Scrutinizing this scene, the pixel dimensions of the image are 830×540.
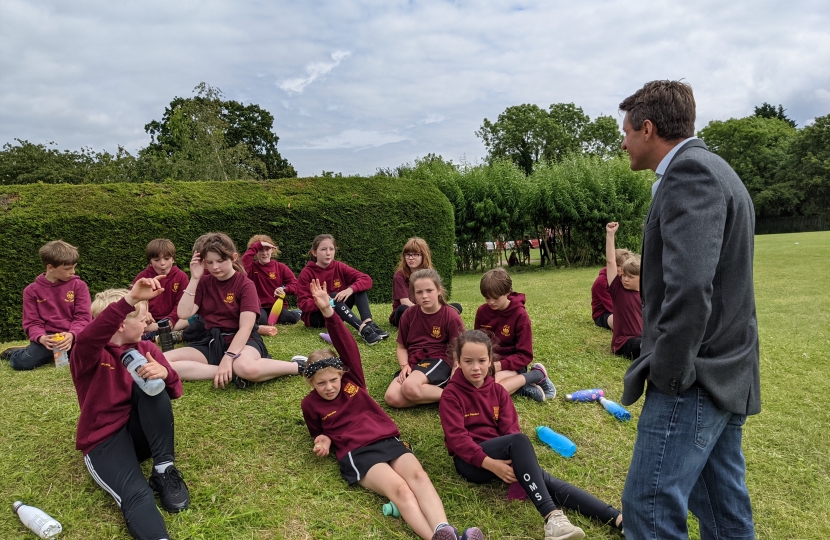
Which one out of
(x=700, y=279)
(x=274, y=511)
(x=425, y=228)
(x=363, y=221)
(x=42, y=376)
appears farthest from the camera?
(x=425, y=228)

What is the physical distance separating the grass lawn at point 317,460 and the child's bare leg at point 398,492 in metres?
0.09

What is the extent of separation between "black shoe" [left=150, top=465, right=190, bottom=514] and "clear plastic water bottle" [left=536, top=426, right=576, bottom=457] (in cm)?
262

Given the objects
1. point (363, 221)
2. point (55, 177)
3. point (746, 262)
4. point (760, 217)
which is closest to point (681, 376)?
point (746, 262)

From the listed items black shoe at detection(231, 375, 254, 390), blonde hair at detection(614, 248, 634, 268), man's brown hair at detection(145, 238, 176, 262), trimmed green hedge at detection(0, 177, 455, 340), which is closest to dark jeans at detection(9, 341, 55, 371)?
man's brown hair at detection(145, 238, 176, 262)

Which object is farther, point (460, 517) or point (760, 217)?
point (760, 217)

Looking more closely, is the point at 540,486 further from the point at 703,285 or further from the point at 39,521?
the point at 39,521

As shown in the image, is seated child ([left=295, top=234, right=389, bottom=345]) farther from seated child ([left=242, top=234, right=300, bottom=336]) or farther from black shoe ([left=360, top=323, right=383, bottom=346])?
seated child ([left=242, top=234, right=300, bottom=336])

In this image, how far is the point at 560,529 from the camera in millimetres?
2928

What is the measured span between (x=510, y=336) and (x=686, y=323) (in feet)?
10.2

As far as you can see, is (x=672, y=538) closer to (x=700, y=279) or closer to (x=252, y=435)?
(x=700, y=279)

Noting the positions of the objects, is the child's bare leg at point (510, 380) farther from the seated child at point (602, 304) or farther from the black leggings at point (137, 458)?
the seated child at point (602, 304)

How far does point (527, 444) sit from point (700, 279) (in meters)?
1.79

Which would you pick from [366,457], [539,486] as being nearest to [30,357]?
[366,457]

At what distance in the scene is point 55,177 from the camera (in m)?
31.5
